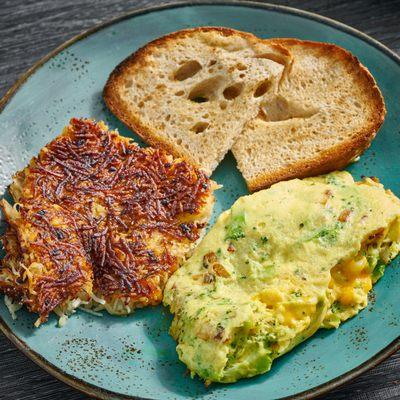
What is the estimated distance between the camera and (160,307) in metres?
4.63

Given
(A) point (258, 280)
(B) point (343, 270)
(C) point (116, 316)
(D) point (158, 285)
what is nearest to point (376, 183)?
(B) point (343, 270)

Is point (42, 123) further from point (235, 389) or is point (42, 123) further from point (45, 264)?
point (235, 389)

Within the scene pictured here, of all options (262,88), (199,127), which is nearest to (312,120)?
(262,88)

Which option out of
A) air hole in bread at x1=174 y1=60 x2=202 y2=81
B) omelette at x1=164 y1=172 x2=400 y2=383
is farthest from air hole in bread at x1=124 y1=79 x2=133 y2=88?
omelette at x1=164 y1=172 x2=400 y2=383

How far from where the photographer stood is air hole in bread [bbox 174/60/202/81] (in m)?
5.62

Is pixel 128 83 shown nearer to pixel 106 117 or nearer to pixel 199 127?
pixel 106 117

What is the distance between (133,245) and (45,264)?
540 mm

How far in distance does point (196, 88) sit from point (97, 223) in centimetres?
142

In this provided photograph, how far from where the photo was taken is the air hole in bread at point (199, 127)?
5426 millimetres

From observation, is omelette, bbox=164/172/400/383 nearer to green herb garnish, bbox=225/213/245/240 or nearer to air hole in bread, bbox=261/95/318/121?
green herb garnish, bbox=225/213/245/240

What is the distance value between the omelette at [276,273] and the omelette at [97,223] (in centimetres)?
20

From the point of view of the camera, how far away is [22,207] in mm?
4711

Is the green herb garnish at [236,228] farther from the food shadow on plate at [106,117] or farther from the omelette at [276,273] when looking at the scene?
the food shadow on plate at [106,117]

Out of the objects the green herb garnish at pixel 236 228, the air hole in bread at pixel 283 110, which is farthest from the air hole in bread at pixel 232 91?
the green herb garnish at pixel 236 228
